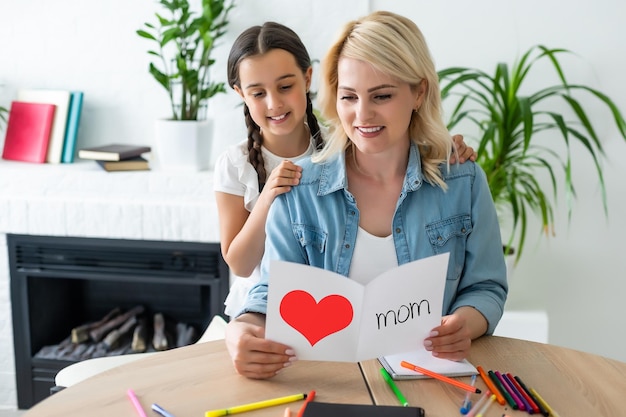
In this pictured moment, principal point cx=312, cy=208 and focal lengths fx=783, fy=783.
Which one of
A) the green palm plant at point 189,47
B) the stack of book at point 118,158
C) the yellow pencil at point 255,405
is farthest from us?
the stack of book at point 118,158

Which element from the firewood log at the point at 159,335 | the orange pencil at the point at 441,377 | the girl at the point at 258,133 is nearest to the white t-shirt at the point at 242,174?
the girl at the point at 258,133

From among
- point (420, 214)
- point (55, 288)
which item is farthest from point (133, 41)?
point (420, 214)

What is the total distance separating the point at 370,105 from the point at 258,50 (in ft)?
1.60

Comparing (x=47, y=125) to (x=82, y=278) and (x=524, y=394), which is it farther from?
(x=524, y=394)

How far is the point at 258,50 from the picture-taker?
75.9 inches

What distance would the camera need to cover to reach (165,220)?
9.25 feet

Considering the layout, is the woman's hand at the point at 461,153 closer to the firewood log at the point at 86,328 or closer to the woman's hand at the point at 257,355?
the woman's hand at the point at 257,355

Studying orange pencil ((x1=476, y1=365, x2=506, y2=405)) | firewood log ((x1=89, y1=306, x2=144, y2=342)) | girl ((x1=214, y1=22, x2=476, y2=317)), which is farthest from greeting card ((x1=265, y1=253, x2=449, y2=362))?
firewood log ((x1=89, y1=306, x2=144, y2=342))

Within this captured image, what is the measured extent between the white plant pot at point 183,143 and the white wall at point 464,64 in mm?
196

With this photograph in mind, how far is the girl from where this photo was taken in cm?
192

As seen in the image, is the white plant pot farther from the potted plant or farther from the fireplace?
the fireplace

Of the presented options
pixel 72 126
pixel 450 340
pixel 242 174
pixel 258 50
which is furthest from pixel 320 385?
pixel 72 126

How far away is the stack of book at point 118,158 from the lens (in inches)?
115

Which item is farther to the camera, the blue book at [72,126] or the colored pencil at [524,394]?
the blue book at [72,126]
